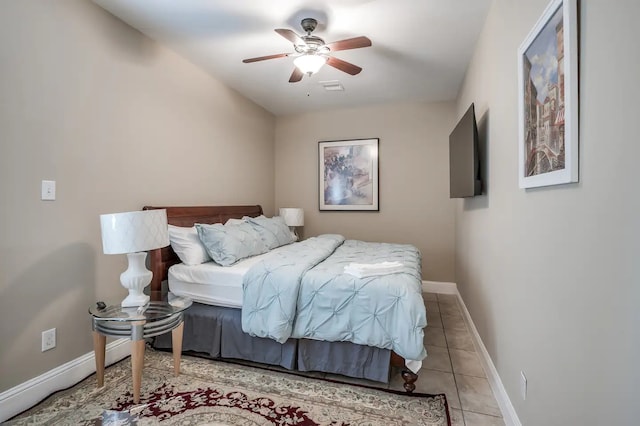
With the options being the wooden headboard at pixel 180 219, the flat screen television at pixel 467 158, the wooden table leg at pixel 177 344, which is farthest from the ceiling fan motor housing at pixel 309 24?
the wooden table leg at pixel 177 344

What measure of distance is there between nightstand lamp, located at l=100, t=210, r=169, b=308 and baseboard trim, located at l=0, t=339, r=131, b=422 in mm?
561

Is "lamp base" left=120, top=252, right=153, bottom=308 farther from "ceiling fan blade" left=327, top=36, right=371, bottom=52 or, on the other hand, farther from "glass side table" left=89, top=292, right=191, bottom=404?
"ceiling fan blade" left=327, top=36, right=371, bottom=52

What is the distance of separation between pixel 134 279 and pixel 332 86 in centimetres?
300

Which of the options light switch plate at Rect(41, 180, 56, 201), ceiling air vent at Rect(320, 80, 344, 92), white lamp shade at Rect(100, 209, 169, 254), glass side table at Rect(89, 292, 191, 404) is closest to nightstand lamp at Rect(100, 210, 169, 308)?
white lamp shade at Rect(100, 209, 169, 254)

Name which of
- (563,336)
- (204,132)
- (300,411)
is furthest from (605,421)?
(204,132)

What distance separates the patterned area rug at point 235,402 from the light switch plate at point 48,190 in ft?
4.11

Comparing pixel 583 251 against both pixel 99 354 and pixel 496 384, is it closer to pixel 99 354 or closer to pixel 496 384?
pixel 496 384

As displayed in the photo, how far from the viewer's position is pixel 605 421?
2.93 feet

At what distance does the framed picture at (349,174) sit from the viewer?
461 centimetres

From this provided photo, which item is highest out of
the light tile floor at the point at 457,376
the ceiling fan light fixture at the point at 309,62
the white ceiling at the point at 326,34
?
the white ceiling at the point at 326,34

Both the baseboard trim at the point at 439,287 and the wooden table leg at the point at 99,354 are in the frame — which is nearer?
the wooden table leg at the point at 99,354

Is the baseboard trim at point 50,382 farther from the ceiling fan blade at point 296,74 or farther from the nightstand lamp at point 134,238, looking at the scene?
the ceiling fan blade at point 296,74

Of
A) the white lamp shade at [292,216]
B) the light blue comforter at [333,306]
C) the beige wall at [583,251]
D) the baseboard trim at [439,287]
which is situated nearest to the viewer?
the beige wall at [583,251]

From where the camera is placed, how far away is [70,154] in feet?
6.91
